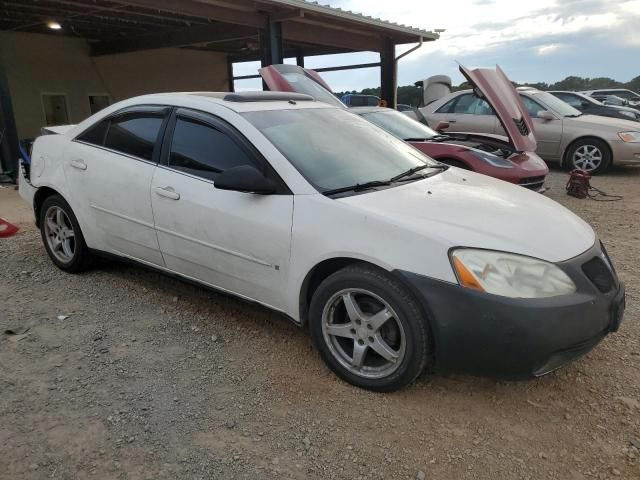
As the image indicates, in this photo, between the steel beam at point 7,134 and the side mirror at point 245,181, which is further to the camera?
the steel beam at point 7,134

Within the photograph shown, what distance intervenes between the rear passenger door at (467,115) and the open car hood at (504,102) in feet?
10.2

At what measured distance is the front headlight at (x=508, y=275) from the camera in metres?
2.38

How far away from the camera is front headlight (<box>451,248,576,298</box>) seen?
2.38 metres

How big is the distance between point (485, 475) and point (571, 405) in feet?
2.45

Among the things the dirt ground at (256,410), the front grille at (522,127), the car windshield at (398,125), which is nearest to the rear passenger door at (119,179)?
the dirt ground at (256,410)

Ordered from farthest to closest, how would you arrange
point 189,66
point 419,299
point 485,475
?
1. point 189,66
2. point 419,299
3. point 485,475

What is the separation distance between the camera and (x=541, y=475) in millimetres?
2195

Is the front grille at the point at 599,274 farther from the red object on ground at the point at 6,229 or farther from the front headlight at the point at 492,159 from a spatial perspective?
the red object on ground at the point at 6,229

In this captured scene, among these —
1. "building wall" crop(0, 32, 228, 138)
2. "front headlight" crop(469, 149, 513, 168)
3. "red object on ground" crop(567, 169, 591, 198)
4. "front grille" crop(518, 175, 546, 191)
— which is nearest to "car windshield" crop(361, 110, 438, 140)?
"front headlight" crop(469, 149, 513, 168)

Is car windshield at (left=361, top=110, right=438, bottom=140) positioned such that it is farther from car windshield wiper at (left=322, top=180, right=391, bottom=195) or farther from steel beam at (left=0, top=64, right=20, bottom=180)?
steel beam at (left=0, top=64, right=20, bottom=180)

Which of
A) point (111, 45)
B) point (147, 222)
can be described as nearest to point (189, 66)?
point (111, 45)

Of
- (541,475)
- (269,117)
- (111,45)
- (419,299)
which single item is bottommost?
(541,475)

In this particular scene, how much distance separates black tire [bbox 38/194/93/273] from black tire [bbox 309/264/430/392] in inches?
91.4

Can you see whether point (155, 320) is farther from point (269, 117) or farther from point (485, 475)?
point (485, 475)
